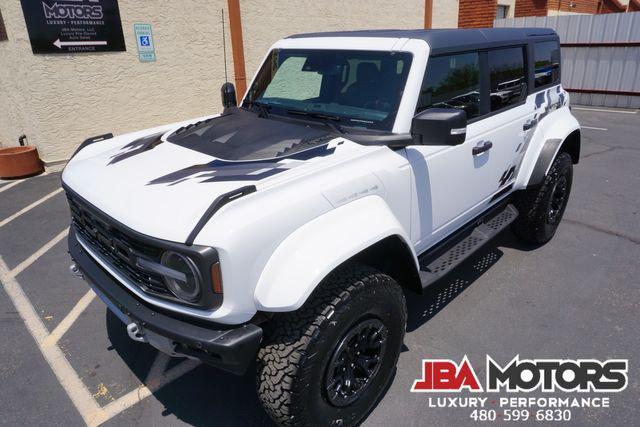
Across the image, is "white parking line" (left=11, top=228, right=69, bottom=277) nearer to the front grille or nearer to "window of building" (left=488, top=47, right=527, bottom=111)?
the front grille

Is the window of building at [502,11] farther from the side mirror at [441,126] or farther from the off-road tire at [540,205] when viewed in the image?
the side mirror at [441,126]

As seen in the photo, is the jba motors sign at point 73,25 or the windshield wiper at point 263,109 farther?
the jba motors sign at point 73,25

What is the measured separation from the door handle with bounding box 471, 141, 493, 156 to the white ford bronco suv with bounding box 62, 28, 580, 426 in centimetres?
2

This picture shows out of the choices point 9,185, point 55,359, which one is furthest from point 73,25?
point 55,359

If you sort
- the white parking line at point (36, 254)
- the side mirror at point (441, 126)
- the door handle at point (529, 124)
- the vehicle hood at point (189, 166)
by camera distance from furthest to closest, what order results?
the white parking line at point (36, 254), the door handle at point (529, 124), the side mirror at point (441, 126), the vehicle hood at point (189, 166)

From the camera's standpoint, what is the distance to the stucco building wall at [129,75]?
7086 millimetres

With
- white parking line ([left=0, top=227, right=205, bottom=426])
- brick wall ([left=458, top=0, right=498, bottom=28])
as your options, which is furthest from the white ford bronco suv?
brick wall ([left=458, top=0, right=498, bottom=28])

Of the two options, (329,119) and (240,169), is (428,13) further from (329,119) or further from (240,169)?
(240,169)

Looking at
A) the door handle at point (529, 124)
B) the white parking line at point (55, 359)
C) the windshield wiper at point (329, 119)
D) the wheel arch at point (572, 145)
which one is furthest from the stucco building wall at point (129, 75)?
the wheel arch at point (572, 145)

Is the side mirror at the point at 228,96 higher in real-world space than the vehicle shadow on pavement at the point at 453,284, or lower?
higher

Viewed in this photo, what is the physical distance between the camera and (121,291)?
90.0 inches

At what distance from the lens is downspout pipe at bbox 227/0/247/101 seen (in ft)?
29.1

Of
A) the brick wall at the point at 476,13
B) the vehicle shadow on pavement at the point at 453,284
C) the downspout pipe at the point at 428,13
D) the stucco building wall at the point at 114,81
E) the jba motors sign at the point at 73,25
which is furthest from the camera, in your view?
the brick wall at the point at 476,13

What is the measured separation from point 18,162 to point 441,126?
280 inches
